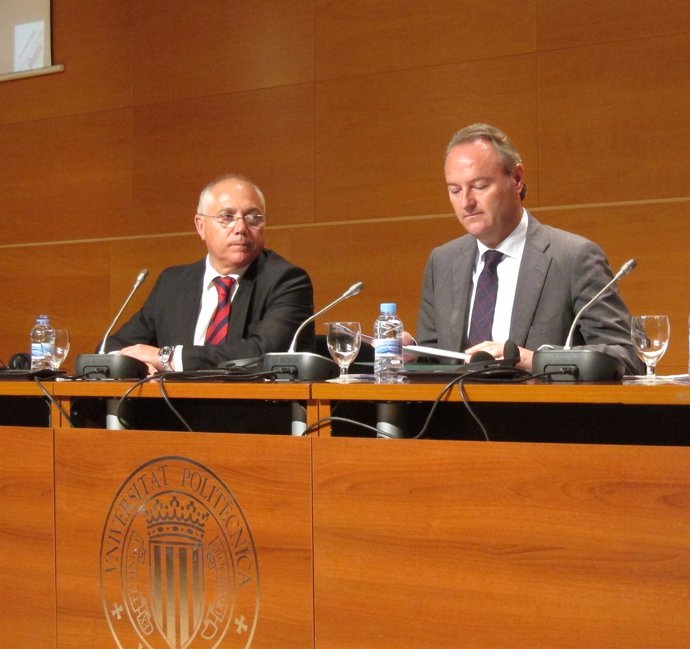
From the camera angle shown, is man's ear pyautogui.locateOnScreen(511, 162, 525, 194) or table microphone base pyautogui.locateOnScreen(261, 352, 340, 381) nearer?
table microphone base pyautogui.locateOnScreen(261, 352, 340, 381)

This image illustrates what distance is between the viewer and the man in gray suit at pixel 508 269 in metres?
2.83

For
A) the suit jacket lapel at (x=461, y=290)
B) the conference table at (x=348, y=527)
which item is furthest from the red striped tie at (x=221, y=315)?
the conference table at (x=348, y=527)

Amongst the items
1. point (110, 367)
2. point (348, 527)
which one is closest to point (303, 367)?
point (348, 527)

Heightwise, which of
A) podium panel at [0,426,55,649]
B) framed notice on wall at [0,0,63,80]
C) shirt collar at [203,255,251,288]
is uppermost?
framed notice on wall at [0,0,63,80]

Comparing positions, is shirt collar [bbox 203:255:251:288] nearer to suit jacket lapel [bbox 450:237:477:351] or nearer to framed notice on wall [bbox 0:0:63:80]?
suit jacket lapel [bbox 450:237:477:351]

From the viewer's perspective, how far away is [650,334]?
76.3 inches

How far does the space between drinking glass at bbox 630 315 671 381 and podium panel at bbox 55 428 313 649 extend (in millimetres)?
711

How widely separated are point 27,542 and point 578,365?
1212 millimetres

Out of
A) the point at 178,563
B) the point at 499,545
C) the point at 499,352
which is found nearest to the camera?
the point at 499,545

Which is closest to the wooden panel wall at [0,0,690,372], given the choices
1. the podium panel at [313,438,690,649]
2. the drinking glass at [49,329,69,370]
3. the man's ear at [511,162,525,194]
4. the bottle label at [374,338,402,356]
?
the man's ear at [511,162,525,194]

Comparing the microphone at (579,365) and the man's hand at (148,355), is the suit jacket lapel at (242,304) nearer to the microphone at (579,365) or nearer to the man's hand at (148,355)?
the man's hand at (148,355)

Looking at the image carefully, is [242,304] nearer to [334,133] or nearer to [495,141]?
[495,141]

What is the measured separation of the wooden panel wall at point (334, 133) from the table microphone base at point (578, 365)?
82.9 inches

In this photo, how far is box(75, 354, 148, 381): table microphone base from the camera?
226 centimetres
